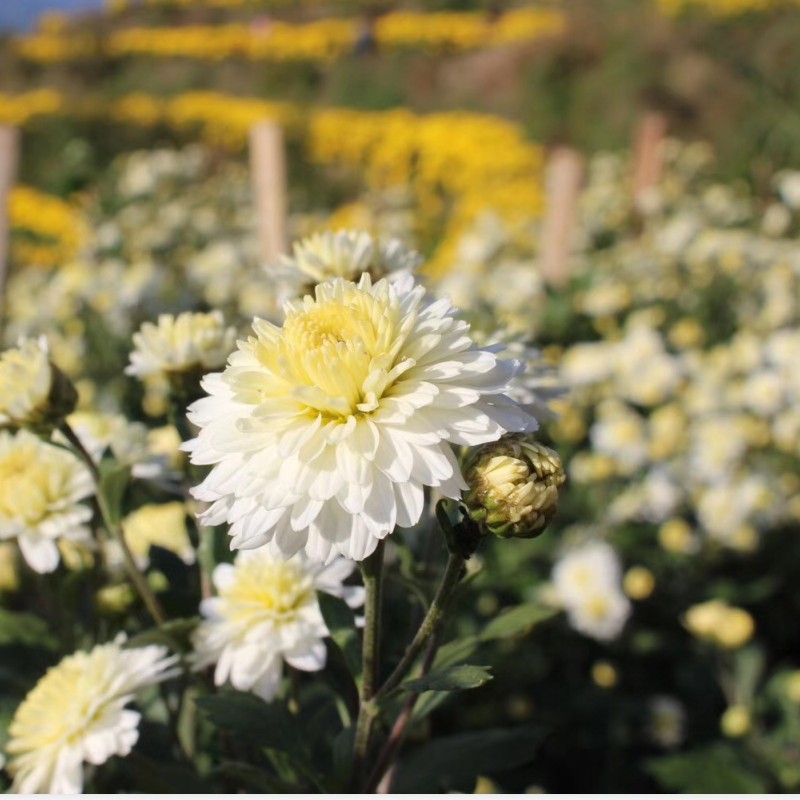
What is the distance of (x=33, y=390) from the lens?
2.66 feet

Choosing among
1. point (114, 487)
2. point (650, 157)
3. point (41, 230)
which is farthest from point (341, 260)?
point (41, 230)

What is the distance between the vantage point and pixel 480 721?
5.52 ft

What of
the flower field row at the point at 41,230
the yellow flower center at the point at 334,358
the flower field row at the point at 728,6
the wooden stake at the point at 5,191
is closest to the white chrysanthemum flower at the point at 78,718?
the yellow flower center at the point at 334,358

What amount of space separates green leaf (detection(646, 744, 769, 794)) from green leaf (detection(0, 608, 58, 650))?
106 centimetres

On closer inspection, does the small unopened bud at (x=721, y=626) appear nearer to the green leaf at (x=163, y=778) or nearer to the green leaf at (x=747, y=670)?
the green leaf at (x=747, y=670)

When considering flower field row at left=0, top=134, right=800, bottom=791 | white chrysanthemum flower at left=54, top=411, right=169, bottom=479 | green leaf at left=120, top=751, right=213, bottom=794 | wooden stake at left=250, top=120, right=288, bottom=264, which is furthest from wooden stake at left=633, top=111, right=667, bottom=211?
green leaf at left=120, top=751, right=213, bottom=794

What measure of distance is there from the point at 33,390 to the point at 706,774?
1311mm

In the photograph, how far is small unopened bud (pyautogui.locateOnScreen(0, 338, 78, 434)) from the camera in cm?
81

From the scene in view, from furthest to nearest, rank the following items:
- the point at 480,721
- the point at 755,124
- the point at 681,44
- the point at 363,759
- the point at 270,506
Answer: the point at 681,44
the point at 755,124
the point at 480,721
the point at 363,759
the point at 270,506

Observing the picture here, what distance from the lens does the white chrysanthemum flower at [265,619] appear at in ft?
2.68

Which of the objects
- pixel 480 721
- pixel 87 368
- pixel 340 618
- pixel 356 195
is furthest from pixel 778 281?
pixel 356 195

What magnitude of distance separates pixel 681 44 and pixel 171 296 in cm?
686

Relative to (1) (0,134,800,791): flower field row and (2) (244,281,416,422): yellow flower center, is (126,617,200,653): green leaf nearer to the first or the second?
(1) (0,134,800,791): flower field row

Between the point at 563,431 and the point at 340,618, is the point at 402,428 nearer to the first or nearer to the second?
the point at 340,618
